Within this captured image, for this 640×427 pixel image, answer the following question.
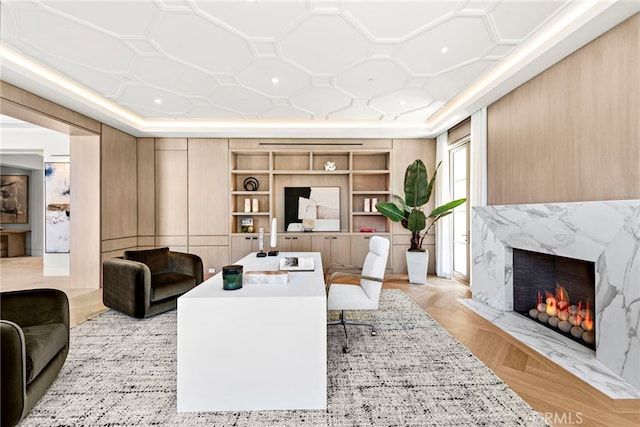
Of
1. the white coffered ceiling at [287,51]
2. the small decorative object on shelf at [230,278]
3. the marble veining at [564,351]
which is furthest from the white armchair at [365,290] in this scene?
the white coffered ceiling at [287,51]

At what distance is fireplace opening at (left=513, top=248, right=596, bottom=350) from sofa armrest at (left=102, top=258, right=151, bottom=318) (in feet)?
14.3

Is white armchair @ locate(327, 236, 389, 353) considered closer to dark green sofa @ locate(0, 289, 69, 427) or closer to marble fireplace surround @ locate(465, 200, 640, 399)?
marble fireplace surround @ locate(465, 200, 640, 399)

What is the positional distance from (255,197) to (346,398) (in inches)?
180

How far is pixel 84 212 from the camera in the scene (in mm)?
4492

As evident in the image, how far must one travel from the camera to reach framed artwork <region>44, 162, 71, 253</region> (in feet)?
18.2

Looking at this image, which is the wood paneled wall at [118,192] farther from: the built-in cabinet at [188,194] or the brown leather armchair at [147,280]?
the brown leather armchair at [147,280]

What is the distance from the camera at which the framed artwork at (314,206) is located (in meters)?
5.66

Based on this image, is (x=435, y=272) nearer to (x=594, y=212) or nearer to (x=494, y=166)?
(x=494, y=166)

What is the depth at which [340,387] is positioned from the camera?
1.96 m

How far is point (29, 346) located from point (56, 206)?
17.5 feet

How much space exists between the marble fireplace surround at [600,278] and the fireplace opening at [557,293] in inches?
4.7

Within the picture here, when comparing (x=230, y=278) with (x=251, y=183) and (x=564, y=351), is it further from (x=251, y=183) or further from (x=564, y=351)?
(x=251, y=183)

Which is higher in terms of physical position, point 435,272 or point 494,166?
point 494,166

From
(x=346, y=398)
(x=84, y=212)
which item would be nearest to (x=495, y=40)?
(x=346, y=398)
